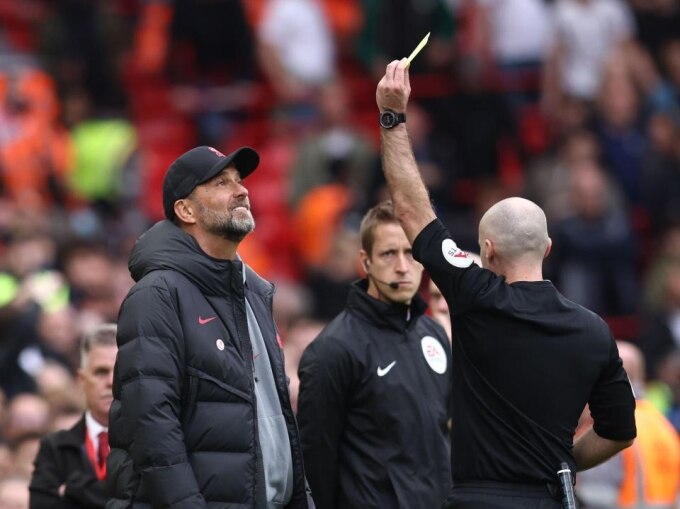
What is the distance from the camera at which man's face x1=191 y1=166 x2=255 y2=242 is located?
6145mm

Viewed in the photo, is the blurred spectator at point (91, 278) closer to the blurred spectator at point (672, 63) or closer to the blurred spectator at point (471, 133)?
the blurred spectator at point (471, 133)

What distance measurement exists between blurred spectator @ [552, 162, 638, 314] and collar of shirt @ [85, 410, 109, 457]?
6.56 m

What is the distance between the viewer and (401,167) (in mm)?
5844

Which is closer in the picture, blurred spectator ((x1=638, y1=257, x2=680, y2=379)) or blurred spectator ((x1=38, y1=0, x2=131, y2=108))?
blurred spectator ((x1=638, y1=257, x2=680, y2=379))

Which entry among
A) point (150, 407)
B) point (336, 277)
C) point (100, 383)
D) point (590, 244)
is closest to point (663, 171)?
point (590, 244)

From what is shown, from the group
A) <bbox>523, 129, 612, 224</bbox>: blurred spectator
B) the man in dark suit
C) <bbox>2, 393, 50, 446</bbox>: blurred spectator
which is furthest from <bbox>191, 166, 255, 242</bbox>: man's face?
<bbox>523, 129, 612, 224</bbox>: blurred spectator

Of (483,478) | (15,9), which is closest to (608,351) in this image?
(483,478)

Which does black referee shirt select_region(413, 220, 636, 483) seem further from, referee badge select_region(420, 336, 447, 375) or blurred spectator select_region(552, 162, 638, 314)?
blurred spectator select_region(552, 162, 638, 314)

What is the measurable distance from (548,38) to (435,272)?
31.7 ft

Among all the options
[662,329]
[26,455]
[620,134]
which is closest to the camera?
[26,455]

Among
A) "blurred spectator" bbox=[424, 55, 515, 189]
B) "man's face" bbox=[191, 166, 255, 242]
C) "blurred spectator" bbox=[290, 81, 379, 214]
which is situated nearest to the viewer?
"man's face" bbox=[191, 166, 255, 242]

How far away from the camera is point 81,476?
6.86 metres

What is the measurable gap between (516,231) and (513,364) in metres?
0.51

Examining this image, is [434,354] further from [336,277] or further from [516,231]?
[336,277]
